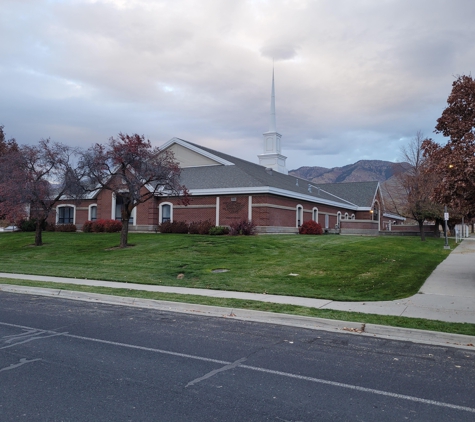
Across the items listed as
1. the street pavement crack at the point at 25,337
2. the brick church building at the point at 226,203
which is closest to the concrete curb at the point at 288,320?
the street pavement crack at the point at 25,337

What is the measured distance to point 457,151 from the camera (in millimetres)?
14500

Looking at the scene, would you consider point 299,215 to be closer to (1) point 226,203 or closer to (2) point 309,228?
(2) point 309,228

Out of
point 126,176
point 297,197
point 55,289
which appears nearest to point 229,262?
point 55,289

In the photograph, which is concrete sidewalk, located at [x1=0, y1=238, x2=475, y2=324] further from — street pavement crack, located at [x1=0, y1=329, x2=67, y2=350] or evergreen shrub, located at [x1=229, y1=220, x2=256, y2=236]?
evergreen shrub, located at [x1=229, y1=220, x2=256, y2=236]

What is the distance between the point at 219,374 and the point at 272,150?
147 feet

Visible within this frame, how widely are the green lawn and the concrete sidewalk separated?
547 millimetres

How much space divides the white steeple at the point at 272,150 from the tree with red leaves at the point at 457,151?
108ft

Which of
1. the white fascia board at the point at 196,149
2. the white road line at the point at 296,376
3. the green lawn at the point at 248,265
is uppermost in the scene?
the white fascia board at the point at 196,149

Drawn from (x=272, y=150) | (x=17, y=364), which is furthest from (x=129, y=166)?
(x=272, y=150)

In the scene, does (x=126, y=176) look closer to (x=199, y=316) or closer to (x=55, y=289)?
(x=55, y=289)

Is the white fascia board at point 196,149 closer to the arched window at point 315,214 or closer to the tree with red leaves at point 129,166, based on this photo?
the arched window at point 315,214

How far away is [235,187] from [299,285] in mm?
19624

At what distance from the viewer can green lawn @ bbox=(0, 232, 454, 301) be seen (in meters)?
14.6

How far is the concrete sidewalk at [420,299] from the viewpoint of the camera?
10757mm
